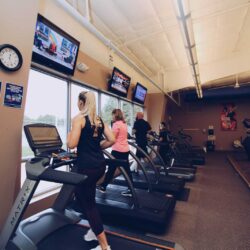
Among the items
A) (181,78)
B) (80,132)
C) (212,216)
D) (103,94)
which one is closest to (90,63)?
(103,94)

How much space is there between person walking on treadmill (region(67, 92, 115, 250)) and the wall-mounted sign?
775 mm

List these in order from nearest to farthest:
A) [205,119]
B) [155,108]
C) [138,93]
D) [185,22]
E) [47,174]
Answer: [47,174] → [185,22] → [138,93] → [155,108] → [205,119]

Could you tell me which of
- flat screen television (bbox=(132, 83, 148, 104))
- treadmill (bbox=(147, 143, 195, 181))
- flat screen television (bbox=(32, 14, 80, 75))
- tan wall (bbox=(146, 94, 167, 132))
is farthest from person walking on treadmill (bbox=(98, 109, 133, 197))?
tan wall (bbox=(146, 94, 167, 132))

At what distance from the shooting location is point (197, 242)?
7.78 feet

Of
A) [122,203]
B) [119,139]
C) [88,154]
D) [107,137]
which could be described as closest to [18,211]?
[88,154]

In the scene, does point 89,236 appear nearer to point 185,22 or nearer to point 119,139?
point 119,139

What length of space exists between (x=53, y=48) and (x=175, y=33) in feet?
10.3

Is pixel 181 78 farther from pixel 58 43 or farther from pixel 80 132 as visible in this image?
pixel 80 132

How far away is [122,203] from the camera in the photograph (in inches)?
118

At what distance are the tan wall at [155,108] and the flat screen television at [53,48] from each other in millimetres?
5397

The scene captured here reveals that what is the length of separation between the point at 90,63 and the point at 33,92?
1.49 m

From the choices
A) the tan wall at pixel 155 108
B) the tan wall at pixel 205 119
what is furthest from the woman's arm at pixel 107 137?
the tan wall at pixel 205 119

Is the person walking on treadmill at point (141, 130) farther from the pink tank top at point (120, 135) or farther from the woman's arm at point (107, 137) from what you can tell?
the woman's arm at point (107, 137)

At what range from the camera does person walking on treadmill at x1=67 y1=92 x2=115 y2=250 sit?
1823 mm
